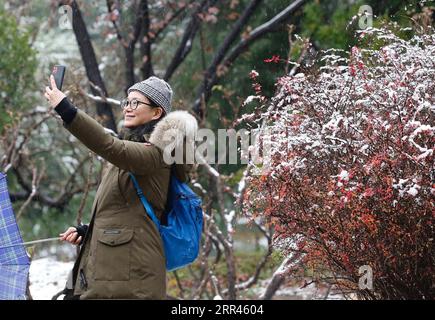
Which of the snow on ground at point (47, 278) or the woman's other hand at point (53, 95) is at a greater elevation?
the woman's other hand at point (53, 95)

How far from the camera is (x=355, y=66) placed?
3545mm

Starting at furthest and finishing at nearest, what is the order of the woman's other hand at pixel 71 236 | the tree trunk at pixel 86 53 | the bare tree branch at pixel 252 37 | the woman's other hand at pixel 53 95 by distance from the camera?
1. the tree trunk at pixel 86 53
2. the bare tree branch at pixel 252 37
3. the woman's other hand at pixel 71 236
4. the woman's other hand at pixel 53 95

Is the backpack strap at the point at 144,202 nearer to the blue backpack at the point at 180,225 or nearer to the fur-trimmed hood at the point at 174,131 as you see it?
the blue backpack at the point at 180,225

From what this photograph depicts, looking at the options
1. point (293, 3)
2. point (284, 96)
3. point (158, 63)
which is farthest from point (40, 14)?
point (284, 96)

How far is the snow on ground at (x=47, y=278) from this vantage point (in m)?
7.36

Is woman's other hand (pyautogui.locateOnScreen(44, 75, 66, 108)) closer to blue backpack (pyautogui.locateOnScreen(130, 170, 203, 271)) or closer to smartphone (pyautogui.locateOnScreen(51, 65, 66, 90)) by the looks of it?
smartphone (pyautogui.locateOnScreen(51, 65, 66, 90))

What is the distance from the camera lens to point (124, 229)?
289cm

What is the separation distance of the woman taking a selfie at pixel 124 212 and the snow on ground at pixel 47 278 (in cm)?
428

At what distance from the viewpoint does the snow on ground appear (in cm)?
736

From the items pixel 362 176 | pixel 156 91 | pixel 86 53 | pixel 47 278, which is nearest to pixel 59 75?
pixel 156 91

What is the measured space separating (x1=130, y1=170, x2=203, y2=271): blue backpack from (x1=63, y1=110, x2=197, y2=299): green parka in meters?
0.06

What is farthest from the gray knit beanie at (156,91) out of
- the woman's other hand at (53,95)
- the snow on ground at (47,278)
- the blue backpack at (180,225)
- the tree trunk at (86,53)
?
the snow on ground at (47,278)

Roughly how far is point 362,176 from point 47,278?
5.80 metres
